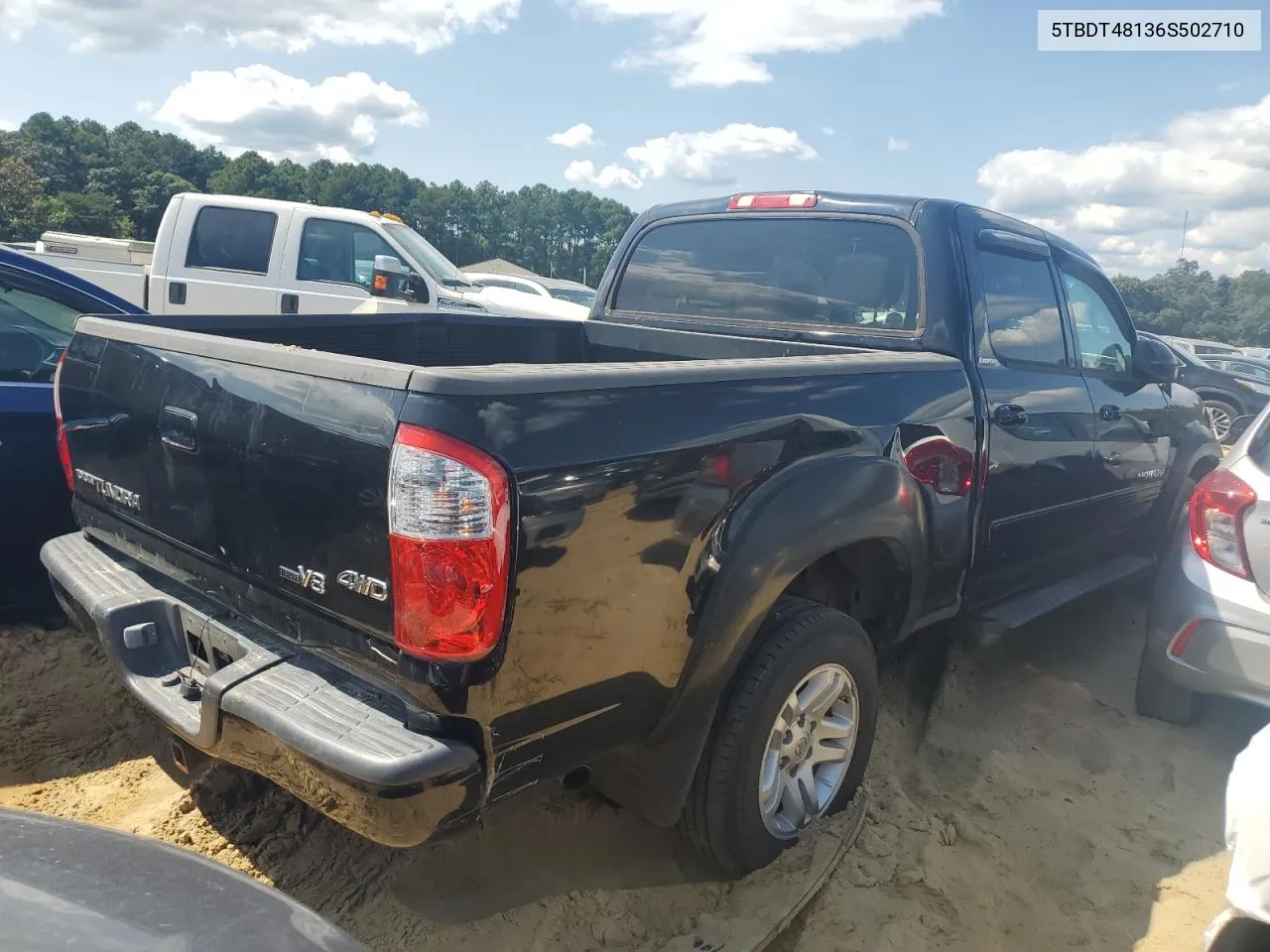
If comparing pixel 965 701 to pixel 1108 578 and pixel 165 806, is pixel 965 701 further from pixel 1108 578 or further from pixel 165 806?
pixel 165 806

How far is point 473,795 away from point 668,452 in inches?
32.5

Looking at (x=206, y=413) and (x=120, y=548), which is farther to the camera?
(x=120, y=548)

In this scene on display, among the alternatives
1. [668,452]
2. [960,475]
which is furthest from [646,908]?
[960,475]

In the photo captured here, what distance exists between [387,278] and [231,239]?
1531 millimetres

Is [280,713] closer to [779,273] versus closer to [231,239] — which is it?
[779,273]

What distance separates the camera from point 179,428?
2.24 meters

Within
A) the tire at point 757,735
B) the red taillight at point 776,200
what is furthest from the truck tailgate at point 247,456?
the red taillight at point 776,200

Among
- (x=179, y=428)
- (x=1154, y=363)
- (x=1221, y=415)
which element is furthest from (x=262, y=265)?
(x=1221, y=415)

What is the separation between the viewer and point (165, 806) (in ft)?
8.90

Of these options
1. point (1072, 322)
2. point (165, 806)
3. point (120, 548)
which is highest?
point (1072, 322)

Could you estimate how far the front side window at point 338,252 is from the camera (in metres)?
8.59

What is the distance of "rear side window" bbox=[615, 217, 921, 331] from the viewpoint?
3.46 m

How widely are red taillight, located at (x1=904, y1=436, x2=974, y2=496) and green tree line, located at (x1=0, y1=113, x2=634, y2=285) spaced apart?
203 feet

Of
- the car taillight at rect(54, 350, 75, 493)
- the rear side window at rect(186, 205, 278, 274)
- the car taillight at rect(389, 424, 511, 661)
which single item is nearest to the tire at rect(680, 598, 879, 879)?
the car taillight at rect(389, 424, 511, 661)
